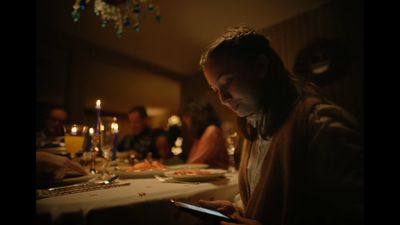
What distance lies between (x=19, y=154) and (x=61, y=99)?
3.24 meters

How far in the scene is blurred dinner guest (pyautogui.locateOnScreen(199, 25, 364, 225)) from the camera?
21.3 inches

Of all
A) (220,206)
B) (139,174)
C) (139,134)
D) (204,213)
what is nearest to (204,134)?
(139,134)

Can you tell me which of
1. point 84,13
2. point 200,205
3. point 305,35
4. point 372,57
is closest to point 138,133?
point 84,13

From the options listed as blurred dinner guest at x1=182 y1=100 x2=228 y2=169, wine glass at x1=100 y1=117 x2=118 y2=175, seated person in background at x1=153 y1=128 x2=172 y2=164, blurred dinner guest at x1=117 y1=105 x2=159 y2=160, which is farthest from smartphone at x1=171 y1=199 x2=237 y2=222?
blurred dinner guest at x1=117 y1=105 x2=159 y2=160

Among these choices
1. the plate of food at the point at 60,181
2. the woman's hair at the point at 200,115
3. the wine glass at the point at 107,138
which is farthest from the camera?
the woman's hair at the point at 200,115

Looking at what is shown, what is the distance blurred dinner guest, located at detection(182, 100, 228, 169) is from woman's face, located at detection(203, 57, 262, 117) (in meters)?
1.11

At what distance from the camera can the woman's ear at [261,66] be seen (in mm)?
684

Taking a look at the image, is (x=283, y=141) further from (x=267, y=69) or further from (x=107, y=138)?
(x=107, y=138)

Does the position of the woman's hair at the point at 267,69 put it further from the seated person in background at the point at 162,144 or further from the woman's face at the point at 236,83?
the seated person in background at the point at 162,144

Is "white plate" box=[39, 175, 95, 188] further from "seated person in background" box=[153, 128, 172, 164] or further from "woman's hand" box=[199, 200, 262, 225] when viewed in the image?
"seated person in background" box=[153, 128, 172, 164]

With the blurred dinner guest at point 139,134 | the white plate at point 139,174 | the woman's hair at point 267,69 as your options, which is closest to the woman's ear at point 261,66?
the woman's hair at point 267,69

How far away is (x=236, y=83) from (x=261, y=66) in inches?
3.1

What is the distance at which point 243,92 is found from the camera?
70 cm

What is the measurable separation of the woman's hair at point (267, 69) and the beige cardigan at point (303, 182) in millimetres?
43
